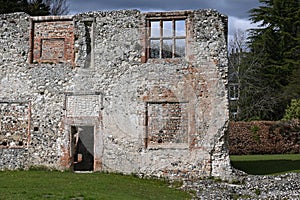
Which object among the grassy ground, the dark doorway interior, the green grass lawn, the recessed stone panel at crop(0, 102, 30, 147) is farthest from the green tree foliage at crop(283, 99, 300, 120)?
the recessed stone panel at crop(0, 102, 30, 147)

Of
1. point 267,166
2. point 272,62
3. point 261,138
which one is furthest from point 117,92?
point 272,62

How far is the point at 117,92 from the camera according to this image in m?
19.4

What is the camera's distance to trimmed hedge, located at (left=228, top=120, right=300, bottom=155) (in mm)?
31781

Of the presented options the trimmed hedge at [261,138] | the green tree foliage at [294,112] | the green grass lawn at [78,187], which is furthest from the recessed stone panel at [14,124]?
the green tree foliage at [294,112]

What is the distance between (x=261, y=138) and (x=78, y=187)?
19396mm

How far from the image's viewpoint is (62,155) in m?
19.6

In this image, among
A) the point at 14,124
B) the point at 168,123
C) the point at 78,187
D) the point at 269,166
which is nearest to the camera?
the point at 78,187

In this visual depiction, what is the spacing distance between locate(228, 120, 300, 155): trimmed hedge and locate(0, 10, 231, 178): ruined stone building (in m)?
13.5

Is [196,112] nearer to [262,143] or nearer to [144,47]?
[144,47]

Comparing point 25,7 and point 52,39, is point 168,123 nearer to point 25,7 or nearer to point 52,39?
point 52,39

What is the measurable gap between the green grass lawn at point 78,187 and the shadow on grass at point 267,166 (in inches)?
221

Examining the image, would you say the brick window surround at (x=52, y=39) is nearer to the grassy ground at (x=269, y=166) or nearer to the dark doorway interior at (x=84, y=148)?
the dark doorway interior at (x=84, y=148)

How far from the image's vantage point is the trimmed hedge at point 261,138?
104ft

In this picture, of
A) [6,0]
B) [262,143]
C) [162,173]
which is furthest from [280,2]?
[162,173]
